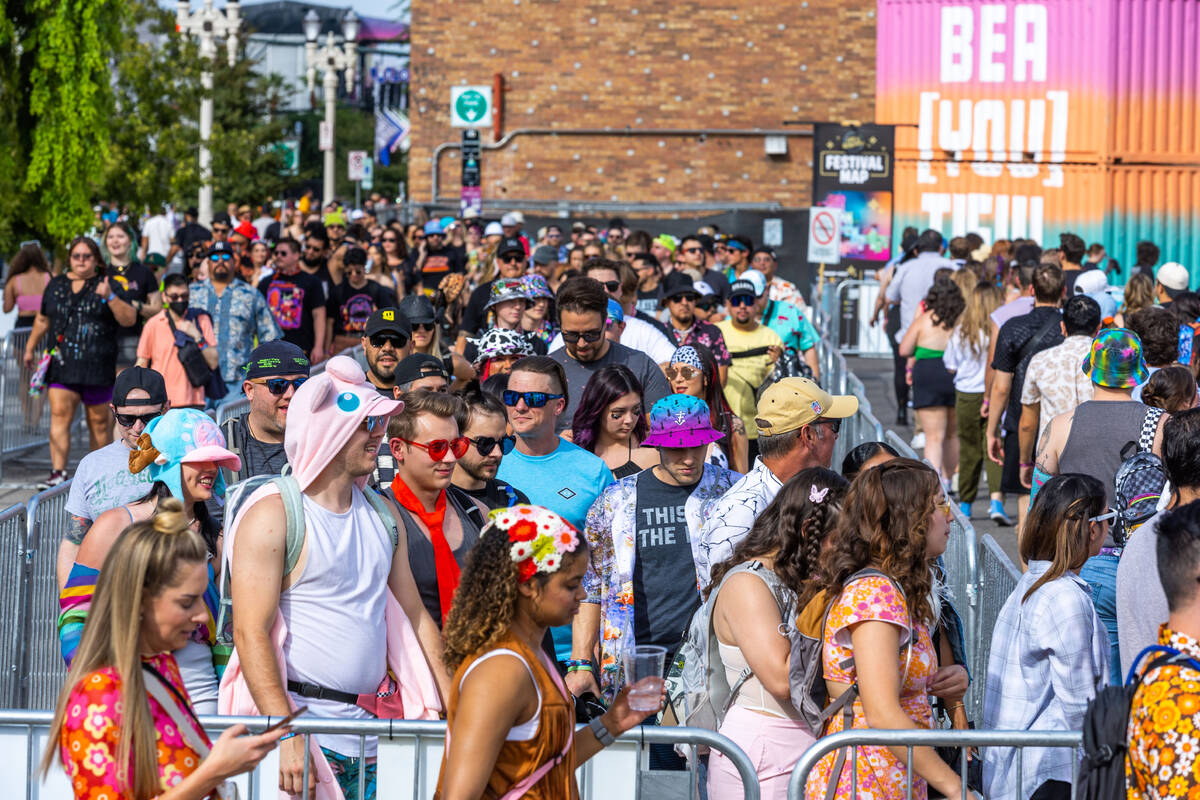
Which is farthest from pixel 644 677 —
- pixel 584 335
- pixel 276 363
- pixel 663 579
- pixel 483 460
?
pixel 584 335

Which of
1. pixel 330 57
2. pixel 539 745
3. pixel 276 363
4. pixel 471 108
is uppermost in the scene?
pixel 330 57

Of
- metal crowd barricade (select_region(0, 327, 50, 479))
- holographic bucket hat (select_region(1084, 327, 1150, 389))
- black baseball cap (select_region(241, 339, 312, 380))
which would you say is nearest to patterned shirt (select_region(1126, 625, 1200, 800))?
holographic bucket hat (select_region(1084, 327, 1150, 389))

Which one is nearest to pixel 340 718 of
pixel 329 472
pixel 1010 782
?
pixel 329 472

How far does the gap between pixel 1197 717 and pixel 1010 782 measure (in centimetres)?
169

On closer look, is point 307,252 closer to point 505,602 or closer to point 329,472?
point 329,472

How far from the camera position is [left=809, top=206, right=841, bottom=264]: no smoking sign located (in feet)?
65.2

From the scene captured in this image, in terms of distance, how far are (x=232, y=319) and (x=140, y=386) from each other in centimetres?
478

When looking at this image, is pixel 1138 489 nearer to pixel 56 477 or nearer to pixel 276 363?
pixel 276 363

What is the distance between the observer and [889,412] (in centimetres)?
1734

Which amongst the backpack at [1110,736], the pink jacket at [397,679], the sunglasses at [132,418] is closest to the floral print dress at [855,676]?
the backpack at [1110,736]

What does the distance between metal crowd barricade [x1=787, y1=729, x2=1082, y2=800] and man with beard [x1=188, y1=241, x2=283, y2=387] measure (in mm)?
7837

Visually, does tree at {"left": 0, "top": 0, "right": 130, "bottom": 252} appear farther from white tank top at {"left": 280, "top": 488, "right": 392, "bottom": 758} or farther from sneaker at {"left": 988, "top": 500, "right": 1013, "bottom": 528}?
white tank top at {"left": 280, "top": 488, "right": 392, "bottom": 758}

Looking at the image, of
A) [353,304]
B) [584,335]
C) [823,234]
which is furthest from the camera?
[823,234]

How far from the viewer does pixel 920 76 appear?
23.0 m
